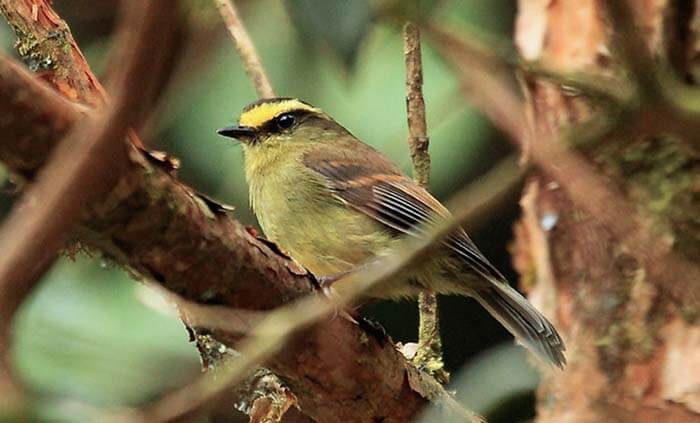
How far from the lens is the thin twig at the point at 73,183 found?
0.88m

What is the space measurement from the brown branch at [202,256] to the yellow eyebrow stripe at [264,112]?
1533 millimetres

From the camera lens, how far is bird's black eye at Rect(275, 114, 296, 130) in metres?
4.30

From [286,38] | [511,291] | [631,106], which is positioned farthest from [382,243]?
[631,106]

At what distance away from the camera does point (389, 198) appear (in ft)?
12.6

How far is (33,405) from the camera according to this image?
0.98m

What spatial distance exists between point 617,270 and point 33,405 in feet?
9.88

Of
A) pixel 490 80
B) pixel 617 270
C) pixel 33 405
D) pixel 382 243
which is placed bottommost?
pixel 33 405

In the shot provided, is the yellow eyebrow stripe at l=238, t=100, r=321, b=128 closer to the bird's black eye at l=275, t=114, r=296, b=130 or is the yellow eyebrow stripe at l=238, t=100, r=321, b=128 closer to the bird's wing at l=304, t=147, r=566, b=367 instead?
the bird's black eye at l=275, t=114, r=296, b=130

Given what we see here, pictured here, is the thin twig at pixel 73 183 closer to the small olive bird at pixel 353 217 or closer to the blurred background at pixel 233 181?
the blurred background at pixel 233 181

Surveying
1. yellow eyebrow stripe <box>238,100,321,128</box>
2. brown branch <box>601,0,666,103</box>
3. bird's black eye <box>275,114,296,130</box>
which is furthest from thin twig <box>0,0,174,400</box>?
bird's black eye <box>275,114,296,130</box>

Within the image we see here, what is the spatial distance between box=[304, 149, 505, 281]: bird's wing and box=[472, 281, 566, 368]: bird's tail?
0.08m

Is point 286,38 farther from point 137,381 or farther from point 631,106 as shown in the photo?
point 631,106

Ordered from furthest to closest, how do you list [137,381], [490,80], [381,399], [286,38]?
[286,38], [381,399], [137,381], [490,80]

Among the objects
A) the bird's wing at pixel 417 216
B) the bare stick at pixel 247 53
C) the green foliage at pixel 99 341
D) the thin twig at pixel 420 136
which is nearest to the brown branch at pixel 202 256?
the green foliage at pixel 99 341
